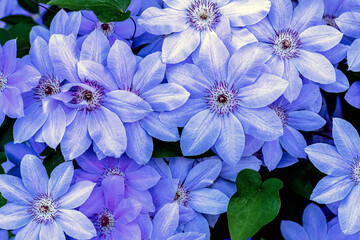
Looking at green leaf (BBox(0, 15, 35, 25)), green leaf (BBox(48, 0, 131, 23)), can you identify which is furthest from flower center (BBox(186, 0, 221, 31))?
green leaf (BBox(0, 15, 35, 25))

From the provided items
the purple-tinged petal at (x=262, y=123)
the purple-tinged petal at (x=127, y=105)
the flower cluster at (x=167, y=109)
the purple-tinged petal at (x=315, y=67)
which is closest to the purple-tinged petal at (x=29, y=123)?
the flower cluster at (x=167, y=109)

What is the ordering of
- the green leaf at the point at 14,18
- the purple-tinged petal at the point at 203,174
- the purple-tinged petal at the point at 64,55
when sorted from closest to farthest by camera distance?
the purple-tinged petal at the point at 64,55, the purple-tinged petal at the point at 203,174, the green leaf at the point at 14,18

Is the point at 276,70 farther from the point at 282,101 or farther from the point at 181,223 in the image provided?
the point at 181,223

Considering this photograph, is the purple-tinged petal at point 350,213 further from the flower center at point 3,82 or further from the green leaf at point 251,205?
the flower center at point 3,82

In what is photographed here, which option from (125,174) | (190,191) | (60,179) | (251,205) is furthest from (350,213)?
(60,179)

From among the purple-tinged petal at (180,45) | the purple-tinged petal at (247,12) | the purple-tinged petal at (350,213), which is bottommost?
the purple-tinged petal at (350,213)

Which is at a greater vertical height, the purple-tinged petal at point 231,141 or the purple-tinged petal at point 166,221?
the purple-tinged petal at point 231,141
